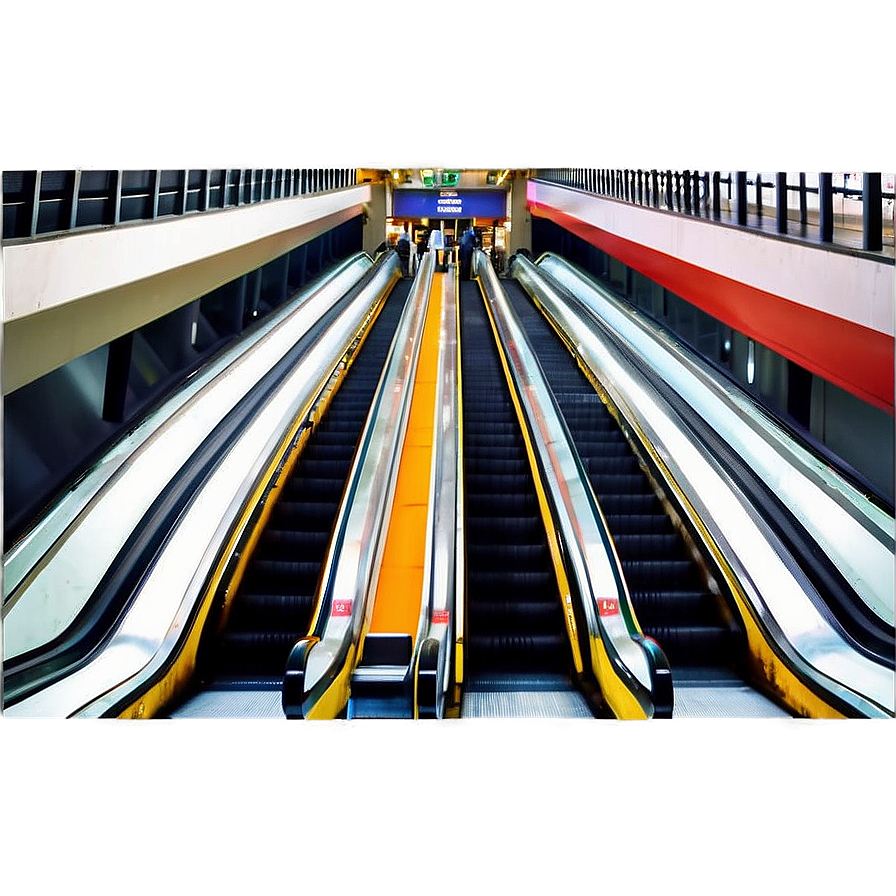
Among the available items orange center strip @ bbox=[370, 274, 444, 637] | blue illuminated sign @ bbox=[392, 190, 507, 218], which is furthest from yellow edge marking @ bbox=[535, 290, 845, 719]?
blue illuminated sign @ bbox=[392, 190, 507, 218]

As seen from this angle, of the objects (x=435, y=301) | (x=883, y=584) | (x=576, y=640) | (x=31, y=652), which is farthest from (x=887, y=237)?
(x=435, y=301)

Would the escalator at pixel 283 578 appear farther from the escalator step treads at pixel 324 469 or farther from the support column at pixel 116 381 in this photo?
the support column at pixel 116 381

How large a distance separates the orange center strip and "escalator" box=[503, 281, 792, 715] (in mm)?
1510

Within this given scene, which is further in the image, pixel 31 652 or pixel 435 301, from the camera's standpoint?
pixel 435 301

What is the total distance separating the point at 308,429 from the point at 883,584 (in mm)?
5569

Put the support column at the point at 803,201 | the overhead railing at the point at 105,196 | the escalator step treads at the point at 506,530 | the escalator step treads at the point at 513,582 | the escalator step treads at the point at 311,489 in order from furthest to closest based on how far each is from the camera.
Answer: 1. the support column at the point at 803,201
2. the escalator step treads at the point at 311,489
3. the escalator step treads at the point at 506,530
4. the escalator step treads at the point at 513,582
5. the overhead railing at the point at 105,196

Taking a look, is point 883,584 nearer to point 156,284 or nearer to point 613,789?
point 613,789

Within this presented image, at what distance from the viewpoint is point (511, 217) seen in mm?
28719

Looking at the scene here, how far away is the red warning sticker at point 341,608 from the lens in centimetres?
543

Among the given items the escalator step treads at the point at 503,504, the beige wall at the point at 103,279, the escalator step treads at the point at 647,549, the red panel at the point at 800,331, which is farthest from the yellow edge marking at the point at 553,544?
the beige wall at the point at 103,279

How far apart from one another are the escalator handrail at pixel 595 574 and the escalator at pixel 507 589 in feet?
1.14
